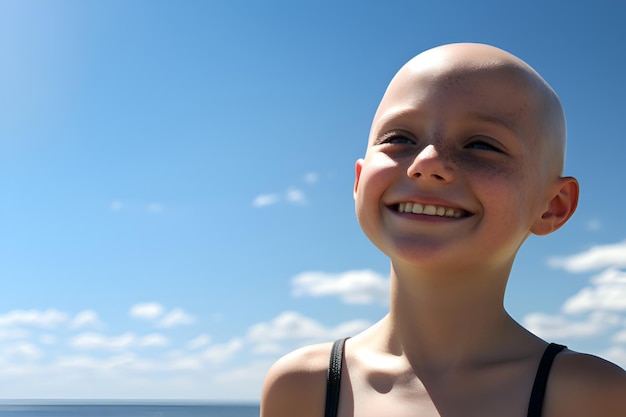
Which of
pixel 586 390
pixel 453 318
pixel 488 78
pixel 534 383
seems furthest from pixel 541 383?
pixel 488 78

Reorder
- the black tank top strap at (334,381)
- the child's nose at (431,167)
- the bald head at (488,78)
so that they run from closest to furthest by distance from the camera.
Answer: the child's nose at (431,167) < the bald head at (488,78) < the black tank top strap at (334,381)

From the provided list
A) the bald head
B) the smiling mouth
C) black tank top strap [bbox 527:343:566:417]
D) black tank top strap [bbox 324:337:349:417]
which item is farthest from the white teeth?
black tank top strap [bbox 324:337:349:417]

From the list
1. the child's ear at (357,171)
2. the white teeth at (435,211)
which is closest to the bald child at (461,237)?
the white teeth at (435,211)

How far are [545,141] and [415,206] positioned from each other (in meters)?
0.55

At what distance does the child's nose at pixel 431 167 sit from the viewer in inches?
90.0

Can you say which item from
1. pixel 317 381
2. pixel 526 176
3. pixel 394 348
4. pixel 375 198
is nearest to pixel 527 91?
pixel 526 176

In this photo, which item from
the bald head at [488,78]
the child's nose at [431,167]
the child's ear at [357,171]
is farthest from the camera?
the child's ear at [357,171]

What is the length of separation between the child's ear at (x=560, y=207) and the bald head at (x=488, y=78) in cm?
6

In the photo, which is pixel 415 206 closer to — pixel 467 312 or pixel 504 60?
pixel 467 312

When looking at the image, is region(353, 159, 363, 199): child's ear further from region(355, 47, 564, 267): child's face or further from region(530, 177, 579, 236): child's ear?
region(530, 177, 579, 236): child's ear

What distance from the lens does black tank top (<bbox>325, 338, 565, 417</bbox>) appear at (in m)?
2.31

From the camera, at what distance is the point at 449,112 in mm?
2375

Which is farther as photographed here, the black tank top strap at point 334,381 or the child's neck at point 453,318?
the black tank top strap at point 334,381

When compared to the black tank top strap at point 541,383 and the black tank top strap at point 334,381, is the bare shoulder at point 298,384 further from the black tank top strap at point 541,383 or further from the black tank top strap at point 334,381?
the black tank top strap at point 541,383
